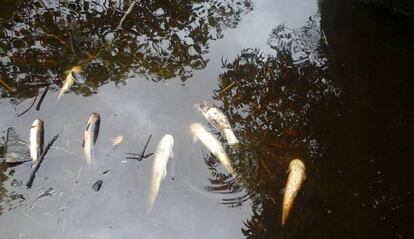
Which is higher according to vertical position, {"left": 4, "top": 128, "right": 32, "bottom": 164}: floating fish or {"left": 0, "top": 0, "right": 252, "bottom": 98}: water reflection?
{"left": 0, "top": 0, "right": 252, "bottom": 98}: water reflection

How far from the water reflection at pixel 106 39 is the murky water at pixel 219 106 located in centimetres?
2

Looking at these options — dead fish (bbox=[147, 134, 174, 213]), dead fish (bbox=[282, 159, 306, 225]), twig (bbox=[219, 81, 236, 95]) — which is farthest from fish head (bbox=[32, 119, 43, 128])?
dead fish (bbox=[282, 159, 306, 225])

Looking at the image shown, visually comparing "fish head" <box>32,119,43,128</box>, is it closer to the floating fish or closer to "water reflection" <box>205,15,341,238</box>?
the floating fish

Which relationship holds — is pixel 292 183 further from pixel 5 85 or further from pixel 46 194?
pixel 5 85

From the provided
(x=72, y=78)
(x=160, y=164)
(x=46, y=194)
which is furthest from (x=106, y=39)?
(x=46, y=194)

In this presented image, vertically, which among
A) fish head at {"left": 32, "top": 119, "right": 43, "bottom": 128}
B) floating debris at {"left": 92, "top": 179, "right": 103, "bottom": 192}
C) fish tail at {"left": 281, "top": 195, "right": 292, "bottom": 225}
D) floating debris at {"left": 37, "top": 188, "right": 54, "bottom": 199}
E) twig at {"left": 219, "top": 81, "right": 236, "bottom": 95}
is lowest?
Result: fish tail at {"left": 281, "top": 195, "right": 292, "bottom": 225}

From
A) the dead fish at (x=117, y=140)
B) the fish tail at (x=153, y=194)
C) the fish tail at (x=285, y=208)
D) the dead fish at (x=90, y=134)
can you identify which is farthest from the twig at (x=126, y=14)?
the fish tail at (x=285, y=208)

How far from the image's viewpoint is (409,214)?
3889 millimetres

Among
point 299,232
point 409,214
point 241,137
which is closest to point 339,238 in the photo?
point 299,232

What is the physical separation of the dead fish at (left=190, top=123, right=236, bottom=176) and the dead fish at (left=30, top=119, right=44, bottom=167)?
1.57 m

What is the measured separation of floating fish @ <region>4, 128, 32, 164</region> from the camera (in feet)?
13.4

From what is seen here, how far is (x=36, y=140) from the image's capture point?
420cm

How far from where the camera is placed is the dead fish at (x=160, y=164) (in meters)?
3.97

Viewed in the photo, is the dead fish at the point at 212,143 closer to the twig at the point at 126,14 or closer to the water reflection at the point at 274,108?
the water reflection at the point at 274,108
